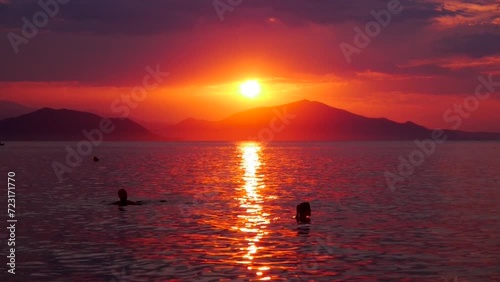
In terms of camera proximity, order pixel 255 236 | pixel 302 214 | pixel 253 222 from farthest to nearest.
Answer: pixel 253 222 < pixel 302 214 < pixel 255 236

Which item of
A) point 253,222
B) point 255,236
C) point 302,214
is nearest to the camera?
point 255,236

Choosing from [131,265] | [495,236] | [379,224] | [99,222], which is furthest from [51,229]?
[495,236]

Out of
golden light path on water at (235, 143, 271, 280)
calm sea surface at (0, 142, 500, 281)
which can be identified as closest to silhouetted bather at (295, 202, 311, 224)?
calm sea surface at (0, 142, 500, 281)

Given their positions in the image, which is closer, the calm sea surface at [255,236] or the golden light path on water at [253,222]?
the calm sea surface at [255,236]

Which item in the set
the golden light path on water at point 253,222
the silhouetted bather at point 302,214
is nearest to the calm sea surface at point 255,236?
the golden light path on water at point 253,222

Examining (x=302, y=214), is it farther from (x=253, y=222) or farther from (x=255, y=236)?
(x=255, y=236)

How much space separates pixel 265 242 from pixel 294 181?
168ft

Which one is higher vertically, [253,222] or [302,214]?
[302,214]

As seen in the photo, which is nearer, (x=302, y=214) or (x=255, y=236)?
(x=255, y=236)

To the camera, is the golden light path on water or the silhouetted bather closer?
the golden light path on water

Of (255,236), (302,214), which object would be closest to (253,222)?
(302,214)

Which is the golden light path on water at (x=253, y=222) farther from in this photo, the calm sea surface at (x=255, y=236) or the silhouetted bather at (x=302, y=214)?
the silhouetted bather at (x=302, y=214)

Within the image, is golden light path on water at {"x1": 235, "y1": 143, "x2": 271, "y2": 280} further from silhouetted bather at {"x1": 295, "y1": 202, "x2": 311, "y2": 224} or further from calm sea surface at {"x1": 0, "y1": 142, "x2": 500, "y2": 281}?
silhouetted bather at {"x1": 295, "y1": 202, "x2": 311, "y2": 224}

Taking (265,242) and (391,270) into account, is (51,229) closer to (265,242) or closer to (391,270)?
(265,242)
